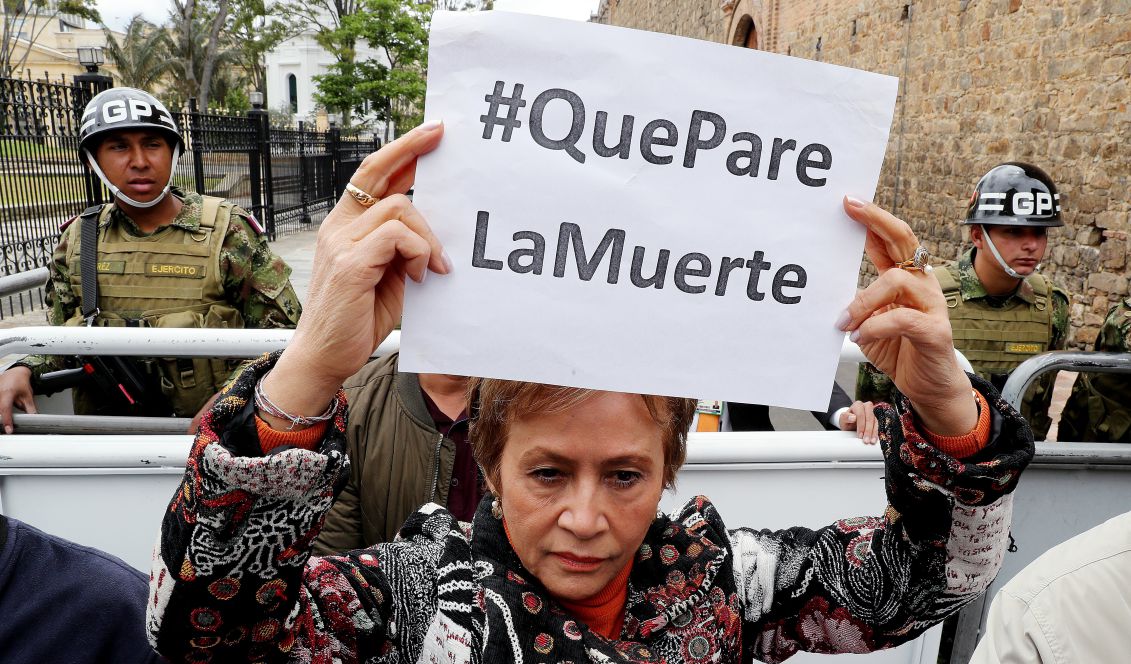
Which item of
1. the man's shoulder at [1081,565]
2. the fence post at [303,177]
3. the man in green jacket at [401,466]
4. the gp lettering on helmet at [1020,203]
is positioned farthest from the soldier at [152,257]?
the fence post at [303,177]

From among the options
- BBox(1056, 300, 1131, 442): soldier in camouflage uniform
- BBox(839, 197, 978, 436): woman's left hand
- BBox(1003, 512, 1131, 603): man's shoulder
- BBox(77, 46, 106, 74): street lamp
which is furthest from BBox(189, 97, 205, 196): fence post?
BBox(1003, 512, 1131, 603): man's shoulder

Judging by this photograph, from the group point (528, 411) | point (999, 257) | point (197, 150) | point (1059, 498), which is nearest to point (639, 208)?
point (528, 411)

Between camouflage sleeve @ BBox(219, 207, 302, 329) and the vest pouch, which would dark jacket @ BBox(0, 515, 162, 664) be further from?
camouflage sleeve @ BBox(219, 207, 302, 329)

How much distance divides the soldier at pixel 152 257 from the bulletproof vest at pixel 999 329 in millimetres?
3246

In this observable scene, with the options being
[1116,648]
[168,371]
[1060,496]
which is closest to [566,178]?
[1116,648]

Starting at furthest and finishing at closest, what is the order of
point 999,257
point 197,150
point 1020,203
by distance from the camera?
1. point 197,150
2. point 1020,203
3. point 999,257

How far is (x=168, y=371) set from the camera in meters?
3.77

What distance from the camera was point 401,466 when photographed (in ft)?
7.59

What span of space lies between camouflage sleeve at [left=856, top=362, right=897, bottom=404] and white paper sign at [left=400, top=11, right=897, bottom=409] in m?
2.48

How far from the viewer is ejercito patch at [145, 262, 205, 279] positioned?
403 cm

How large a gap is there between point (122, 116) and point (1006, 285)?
14.7ft

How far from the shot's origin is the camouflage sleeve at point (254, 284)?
160 inches

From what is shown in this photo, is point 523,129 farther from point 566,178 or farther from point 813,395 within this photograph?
point 813,395

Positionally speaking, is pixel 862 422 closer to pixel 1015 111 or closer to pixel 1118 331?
pixel 1118 331
